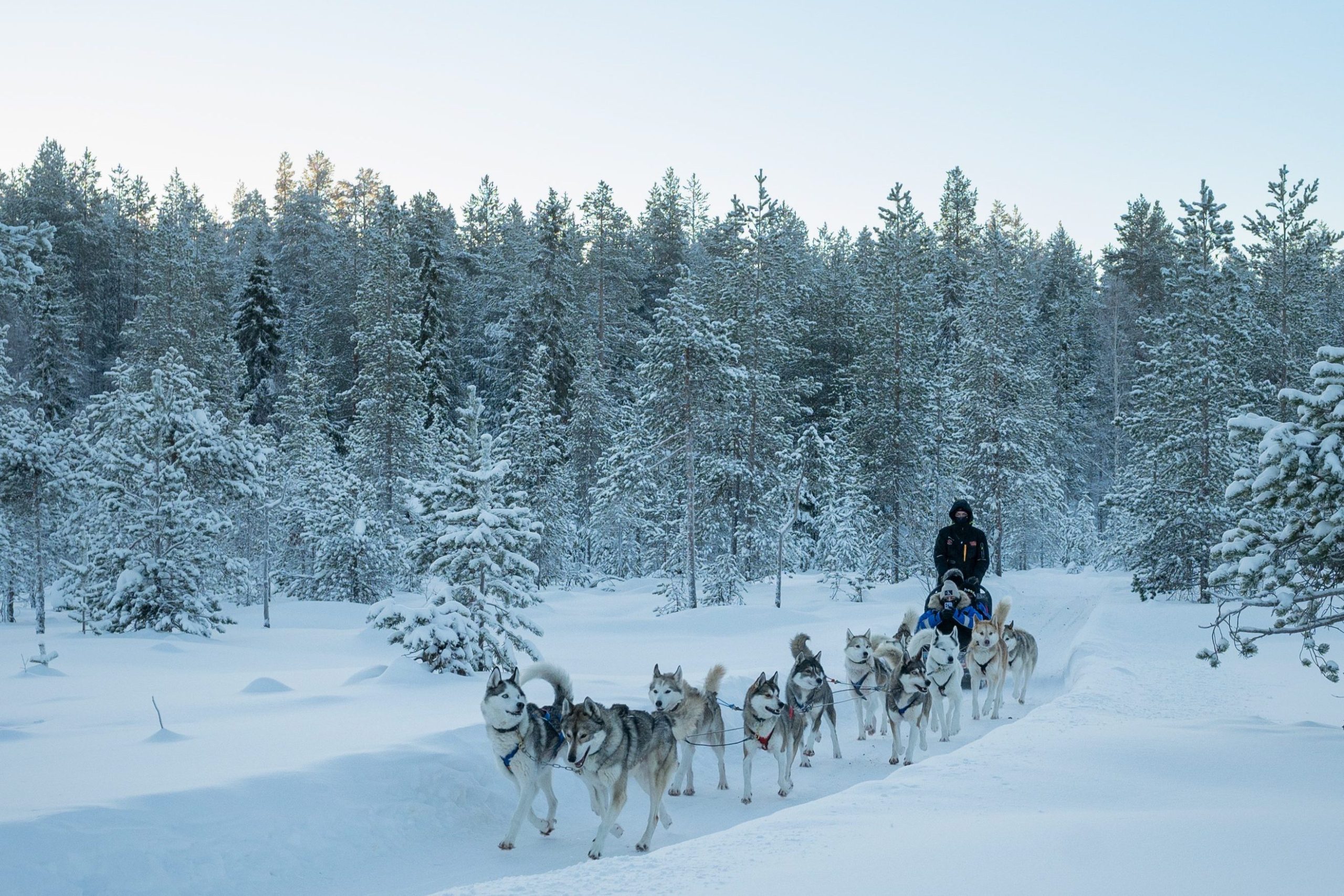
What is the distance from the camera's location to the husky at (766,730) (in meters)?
8.26

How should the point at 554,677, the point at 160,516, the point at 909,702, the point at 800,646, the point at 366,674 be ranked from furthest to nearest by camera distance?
1. the point at 160,516
2. the point at 366,674
3. the point at 800,646
4. the point at 909,702
5. the point at 554,677

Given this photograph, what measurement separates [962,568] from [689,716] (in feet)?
17.9

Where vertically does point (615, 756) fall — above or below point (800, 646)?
below

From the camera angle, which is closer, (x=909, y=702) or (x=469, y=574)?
(x=909, y=702)

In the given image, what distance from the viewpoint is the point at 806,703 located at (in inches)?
354

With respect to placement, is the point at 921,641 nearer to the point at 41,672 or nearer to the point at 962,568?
the point at 962,568

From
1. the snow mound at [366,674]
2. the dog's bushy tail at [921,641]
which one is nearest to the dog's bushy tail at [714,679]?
the dog's bushy tail at [921,641]

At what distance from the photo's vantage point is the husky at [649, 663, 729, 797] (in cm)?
817

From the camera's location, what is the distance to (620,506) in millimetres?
35188

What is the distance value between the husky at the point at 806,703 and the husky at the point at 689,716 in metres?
0.71

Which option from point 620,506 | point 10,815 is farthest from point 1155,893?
point 620,506

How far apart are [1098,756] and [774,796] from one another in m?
3.04

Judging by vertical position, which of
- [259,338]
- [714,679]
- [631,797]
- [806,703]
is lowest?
[631,797]

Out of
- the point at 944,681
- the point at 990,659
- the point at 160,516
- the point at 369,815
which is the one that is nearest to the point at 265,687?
the point at 369,815
